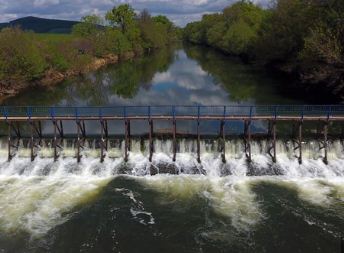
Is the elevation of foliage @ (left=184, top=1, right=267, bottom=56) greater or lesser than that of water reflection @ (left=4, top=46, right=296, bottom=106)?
greater

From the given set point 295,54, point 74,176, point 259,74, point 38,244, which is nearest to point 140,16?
point 259,74

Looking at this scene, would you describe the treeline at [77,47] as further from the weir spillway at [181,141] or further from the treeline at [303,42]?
the treeline at [303,42]

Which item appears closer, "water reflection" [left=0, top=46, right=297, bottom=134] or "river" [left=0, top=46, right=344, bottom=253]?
"river" [left=0, top=46, right=344, bottom=253]

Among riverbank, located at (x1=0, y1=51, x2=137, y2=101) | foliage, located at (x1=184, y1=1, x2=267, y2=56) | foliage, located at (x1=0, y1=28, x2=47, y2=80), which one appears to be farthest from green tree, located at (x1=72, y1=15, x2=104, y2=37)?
foliage, located at (x1=0, y1=28, x2=47, y2=80)

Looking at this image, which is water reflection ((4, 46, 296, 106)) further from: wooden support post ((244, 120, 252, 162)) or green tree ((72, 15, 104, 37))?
green tree ((72, 15, 104, 37))

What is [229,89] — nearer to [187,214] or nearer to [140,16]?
[187,214]
